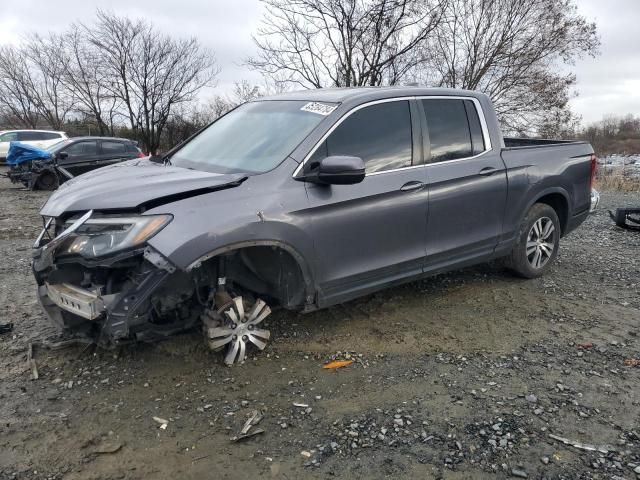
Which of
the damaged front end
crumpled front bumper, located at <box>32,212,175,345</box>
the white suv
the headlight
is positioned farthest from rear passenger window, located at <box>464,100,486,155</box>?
the white suv

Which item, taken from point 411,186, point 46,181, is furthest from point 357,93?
point 46,181

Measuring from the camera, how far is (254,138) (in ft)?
12.0

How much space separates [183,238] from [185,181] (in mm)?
476

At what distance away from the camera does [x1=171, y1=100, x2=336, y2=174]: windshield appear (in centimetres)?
338

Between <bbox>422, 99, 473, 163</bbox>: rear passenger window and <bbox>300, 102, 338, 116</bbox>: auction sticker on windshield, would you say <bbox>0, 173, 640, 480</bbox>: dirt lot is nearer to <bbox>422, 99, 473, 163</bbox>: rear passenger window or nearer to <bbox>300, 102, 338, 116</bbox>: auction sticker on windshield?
<bbox>422, 99, 473, 163</bbox>: rear passenger window

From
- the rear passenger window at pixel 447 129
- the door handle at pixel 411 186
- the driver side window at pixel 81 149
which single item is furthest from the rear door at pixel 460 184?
the driver side window at pixel 81 149

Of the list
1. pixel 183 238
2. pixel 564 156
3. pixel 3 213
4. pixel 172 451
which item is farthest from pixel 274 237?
pixel 3 213

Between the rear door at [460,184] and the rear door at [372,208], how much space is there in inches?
5.8

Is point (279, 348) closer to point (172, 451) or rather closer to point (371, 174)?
point (172, 451)

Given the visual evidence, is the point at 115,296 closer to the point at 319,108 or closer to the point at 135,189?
the point at 135,189

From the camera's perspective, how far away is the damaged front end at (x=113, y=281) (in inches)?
108

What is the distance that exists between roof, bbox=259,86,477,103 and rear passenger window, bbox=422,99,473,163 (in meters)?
0.11

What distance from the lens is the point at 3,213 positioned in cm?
976

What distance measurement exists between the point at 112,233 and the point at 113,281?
1.02 feet
